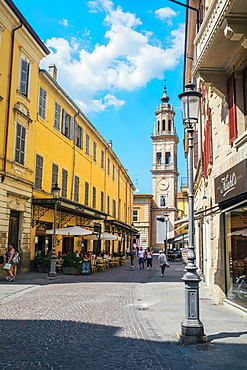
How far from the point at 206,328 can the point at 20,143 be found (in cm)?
1453

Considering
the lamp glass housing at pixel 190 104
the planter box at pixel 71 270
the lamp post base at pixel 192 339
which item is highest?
the lamp glass housing at pixel 190 104

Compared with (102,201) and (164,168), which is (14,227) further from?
(164,168)

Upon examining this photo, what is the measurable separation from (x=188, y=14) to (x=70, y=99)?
11602 millimetres

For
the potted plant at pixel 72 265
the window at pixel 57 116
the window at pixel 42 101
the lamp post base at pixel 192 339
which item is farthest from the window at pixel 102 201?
the lamp post base at pixel 192 339

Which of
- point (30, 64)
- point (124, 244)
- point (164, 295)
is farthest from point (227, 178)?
point (124, 244)

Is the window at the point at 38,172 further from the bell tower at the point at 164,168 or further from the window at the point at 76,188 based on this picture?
the bell tower at the point at 164,168

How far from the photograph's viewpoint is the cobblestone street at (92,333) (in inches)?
213

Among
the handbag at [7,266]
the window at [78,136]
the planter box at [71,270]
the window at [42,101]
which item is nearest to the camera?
the handbag at [7,266]

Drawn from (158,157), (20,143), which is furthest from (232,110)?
(158,157)

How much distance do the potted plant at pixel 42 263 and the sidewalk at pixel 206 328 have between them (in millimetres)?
8362

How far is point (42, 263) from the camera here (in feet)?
64.5

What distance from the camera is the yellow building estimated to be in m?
17.8

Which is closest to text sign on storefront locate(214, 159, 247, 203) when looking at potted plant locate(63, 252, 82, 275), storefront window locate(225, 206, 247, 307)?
storefront window locate(225, 206, 247, 307)

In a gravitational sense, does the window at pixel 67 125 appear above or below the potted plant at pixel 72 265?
above
